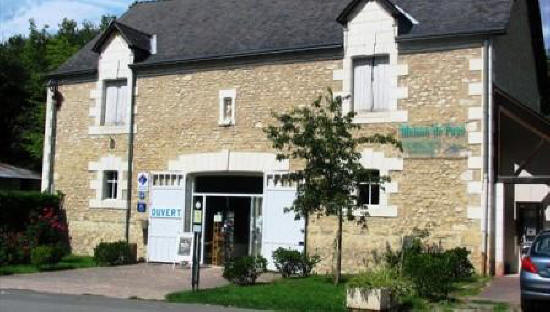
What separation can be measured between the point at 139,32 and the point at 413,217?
36.9 ft

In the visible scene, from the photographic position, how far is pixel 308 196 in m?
15.9

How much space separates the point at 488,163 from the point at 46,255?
12051 mm

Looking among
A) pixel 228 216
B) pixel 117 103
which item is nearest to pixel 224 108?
pixel 228 216

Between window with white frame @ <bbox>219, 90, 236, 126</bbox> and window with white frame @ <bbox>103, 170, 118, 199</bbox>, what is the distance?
4.58 metres

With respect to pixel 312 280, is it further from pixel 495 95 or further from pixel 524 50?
pixel 524 50

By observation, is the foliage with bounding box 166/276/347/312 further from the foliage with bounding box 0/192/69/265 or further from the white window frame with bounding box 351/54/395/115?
the foliage with bounding box 0/192/69/265

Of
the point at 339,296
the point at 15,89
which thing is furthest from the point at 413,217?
the point at 15,89

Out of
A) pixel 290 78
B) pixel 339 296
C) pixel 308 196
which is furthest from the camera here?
pixel 290 78

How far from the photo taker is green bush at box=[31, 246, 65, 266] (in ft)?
65.2

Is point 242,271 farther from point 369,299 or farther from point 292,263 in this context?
point 369,299

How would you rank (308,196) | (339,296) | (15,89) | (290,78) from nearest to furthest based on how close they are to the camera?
(339,296)
(308,196)
(290,78)
(15,89)

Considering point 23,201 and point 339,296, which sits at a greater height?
point 23,201

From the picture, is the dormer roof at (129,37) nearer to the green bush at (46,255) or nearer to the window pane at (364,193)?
the green bush at (46,255)

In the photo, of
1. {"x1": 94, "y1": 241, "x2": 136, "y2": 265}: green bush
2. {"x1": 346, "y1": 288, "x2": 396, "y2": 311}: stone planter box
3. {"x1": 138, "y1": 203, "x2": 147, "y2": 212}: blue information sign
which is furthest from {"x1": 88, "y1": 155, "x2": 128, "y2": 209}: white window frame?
{"x1": 346, "y1": 288, "x2": 396, "y2": 311}: stone planter box
